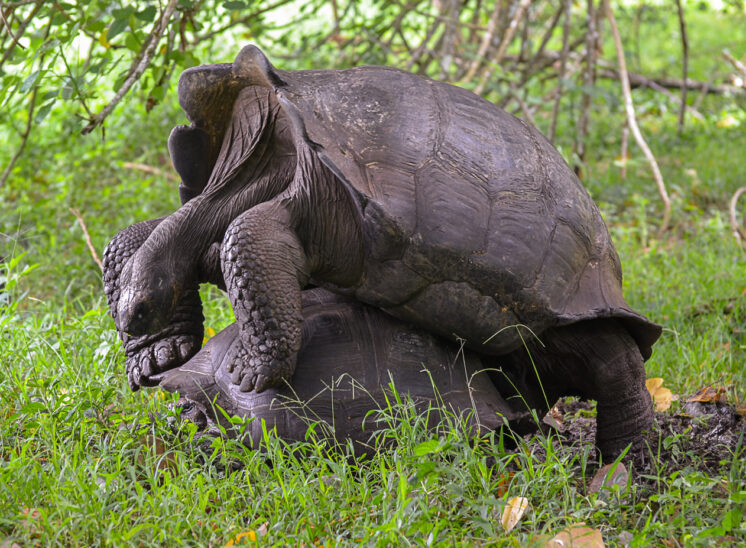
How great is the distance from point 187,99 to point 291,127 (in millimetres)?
402

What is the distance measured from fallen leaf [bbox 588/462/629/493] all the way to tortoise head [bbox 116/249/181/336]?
63.2 inches

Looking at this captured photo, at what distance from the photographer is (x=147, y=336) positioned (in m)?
2.93

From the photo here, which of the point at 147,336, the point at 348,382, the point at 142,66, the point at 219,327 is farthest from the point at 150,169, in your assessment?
the point at 348,382

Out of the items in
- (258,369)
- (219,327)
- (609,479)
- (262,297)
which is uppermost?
(262,297)

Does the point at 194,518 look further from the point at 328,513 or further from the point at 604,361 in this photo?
the point at 604,361

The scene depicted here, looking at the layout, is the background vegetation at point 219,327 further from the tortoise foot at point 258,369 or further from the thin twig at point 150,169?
the tortoise foot at point 258,369

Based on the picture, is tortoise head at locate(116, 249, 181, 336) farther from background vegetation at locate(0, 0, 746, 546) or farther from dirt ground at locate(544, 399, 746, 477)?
dirt ground at locate(544, 399, 746, 477)

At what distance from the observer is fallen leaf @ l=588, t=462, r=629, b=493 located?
247cm

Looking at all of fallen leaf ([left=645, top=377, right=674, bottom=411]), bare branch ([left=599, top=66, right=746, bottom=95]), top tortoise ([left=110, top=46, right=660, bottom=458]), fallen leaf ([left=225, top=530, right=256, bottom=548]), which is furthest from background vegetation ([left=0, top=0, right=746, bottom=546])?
bare branch ([left=599, top=66, right=746, bottom=95])

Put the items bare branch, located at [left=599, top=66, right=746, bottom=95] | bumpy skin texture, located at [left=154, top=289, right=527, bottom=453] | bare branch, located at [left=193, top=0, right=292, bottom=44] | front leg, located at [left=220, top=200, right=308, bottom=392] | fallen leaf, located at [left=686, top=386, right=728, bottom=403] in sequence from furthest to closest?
bare branch, located at [left=599, top=66, right=746, bottom=95], bare branch, located at [left=193, top=0, right=292, bottom=44], fallen leaf, located at [left=686, top=386, right=728, bottom=403], bumpy skin texture, located at [left=154, top=289, right=527, bottom=453], front leg, located at [left=220, top=200, right=308, bottom=392]

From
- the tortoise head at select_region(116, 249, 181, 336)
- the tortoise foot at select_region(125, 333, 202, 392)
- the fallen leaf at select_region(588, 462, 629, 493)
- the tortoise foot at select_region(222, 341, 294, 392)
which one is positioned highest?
the tortoise head at select_region(116, 249, 181, 336)

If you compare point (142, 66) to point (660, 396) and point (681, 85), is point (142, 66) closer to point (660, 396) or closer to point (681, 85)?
point (660, 396)

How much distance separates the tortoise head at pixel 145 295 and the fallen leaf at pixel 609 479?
161 cm

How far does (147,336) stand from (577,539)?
5.67ft
